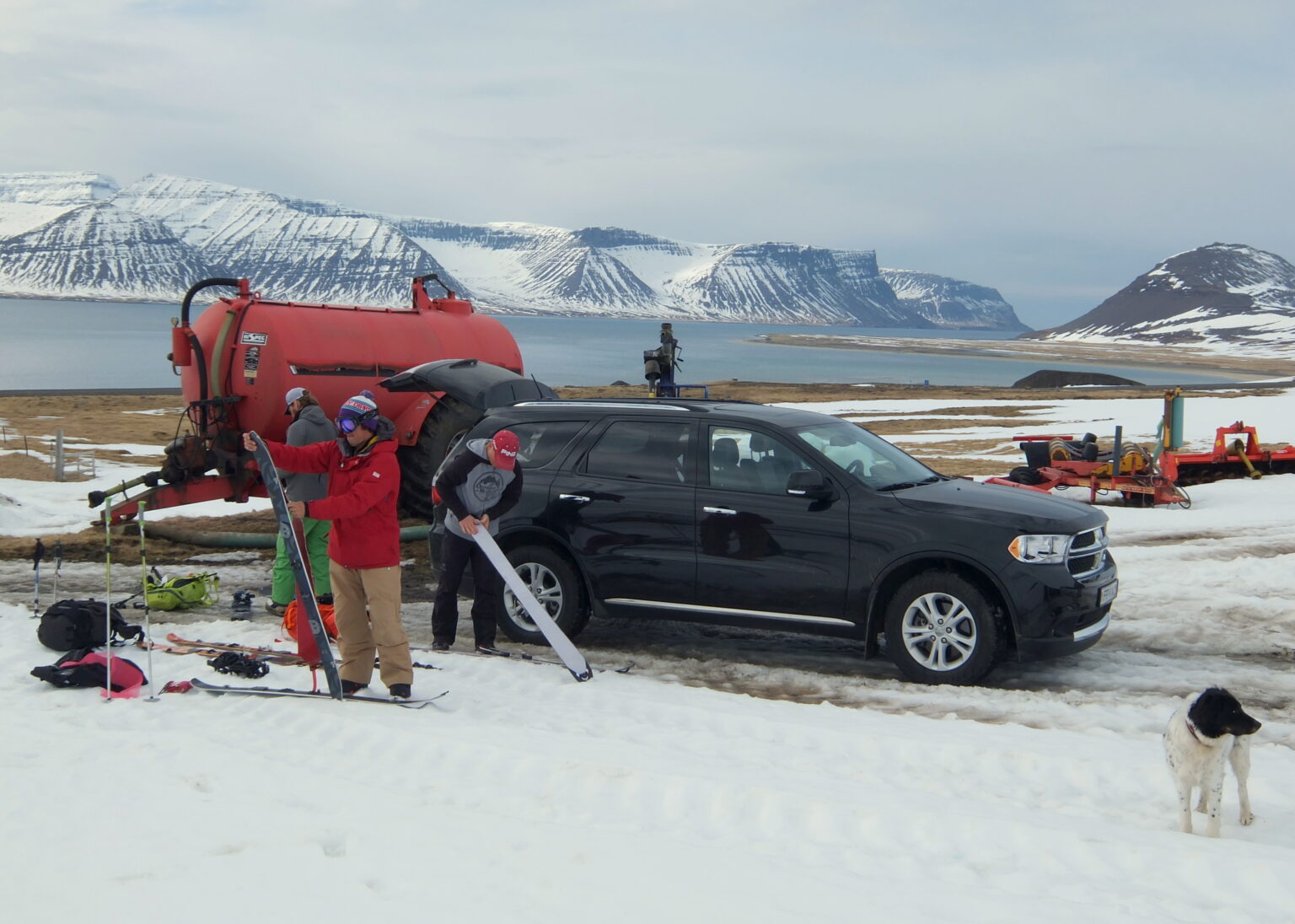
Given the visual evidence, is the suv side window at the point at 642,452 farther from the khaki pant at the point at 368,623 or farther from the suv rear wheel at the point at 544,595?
the khaki pant at the point at 368,623

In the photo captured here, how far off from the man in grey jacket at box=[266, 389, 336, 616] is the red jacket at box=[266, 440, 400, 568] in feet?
6.44

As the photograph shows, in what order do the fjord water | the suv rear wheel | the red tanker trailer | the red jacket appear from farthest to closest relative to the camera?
the fjord water, the red tanker trailer, the suv rear wheel, the red jacket

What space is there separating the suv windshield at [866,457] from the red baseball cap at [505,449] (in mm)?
1935

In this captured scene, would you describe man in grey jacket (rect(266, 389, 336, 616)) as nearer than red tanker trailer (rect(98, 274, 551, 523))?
Yes

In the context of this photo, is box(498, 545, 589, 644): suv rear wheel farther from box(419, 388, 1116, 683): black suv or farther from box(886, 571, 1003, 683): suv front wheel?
box(886, 571, 1003, 683): suv front wheel

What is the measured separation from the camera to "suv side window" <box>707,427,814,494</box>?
297 inches

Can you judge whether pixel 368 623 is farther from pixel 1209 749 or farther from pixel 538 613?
pixel 1209 749

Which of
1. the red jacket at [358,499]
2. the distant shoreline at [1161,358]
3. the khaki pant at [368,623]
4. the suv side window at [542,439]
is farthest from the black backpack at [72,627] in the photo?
the distant shoreline at [1161,358]

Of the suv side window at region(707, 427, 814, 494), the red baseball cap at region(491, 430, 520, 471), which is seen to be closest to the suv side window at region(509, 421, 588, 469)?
the red baseball cap at region(491, 430, 520, 471)

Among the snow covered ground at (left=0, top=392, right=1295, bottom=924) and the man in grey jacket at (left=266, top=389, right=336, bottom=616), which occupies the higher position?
the man in grey jacket at (left=266, top=389, right=336, bottom=616)

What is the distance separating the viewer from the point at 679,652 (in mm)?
8086

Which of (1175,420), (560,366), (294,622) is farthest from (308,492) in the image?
(560,366)

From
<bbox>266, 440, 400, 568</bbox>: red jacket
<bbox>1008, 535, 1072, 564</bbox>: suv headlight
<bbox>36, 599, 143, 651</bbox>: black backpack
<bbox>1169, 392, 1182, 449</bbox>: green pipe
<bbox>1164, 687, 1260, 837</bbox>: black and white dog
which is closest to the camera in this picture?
<bbox>1164, 687, 1260, 837</bbox>: black and white dog

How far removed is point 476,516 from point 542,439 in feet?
3.59
